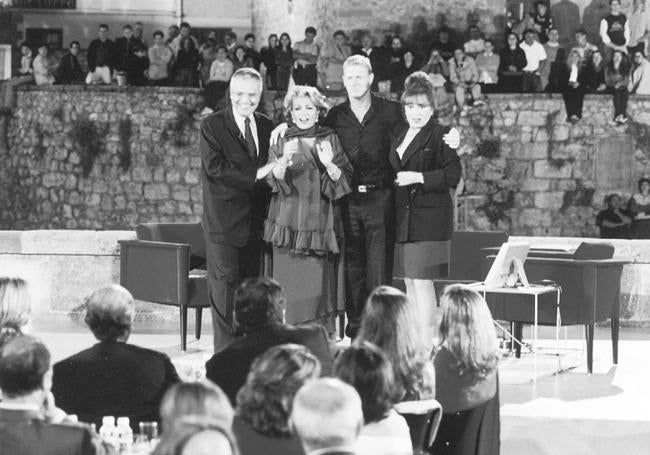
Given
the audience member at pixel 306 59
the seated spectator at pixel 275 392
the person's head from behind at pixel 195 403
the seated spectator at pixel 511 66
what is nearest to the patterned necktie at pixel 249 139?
the seated spectator at pixel 275 392

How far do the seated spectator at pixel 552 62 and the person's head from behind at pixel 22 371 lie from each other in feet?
56.0

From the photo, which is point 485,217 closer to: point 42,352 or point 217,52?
point 217,52

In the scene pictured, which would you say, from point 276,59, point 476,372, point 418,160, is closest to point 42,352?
point 476,372

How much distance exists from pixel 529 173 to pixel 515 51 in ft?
7.24

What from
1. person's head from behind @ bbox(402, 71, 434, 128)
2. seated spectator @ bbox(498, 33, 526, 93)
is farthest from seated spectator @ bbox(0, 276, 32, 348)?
seated spectator @ bbox(498, 33, 526, 93)

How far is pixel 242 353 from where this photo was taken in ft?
16.4

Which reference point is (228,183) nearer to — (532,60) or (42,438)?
(42,438)

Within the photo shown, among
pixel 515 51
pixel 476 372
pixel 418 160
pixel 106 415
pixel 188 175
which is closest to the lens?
pixel 106 415

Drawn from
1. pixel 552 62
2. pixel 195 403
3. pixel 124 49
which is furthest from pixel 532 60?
pixel 195 403

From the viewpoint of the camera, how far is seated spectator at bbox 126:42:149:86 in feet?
71.8

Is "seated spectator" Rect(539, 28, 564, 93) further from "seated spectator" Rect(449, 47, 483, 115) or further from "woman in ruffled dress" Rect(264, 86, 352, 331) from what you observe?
"woman in ruffled dress" Rect(264, 86, 352, 331)

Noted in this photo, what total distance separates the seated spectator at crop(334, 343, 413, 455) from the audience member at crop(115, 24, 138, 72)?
18089mm

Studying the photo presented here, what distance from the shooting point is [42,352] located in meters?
4.07

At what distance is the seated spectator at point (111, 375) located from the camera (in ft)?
16.1
